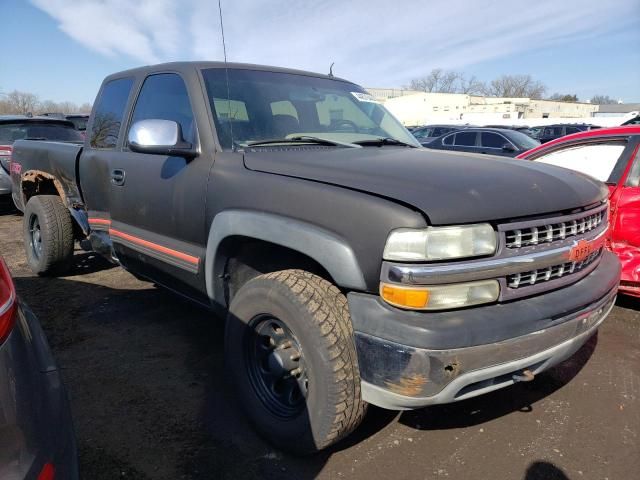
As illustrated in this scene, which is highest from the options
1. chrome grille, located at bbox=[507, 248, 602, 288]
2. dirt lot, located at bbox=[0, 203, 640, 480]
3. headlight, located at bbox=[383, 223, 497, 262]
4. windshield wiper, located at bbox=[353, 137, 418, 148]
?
windshield wiper, located at bbox=[353, 137, 418, 148]

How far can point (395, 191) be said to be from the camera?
1.92 metres

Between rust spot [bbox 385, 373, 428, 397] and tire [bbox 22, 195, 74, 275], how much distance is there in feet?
12.9

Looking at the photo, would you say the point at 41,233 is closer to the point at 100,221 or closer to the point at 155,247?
the point at 100,221

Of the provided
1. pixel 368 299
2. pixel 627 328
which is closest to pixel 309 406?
pixel 368 299

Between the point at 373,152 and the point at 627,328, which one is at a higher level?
the point at 373,152

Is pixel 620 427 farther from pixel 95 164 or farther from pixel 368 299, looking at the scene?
pixel 95 164

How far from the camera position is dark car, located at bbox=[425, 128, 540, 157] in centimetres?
1084

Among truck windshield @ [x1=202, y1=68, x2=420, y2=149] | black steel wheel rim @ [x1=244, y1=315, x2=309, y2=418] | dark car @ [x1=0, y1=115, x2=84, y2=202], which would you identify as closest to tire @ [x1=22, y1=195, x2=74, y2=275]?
truck windshield @ [x1=202, y1=68, x2=420, y2=149]

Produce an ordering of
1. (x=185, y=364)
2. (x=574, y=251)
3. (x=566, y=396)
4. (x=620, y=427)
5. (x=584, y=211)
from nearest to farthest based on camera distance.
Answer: (x=574, y=251) → (x=584, y=211) → (x=620, y=427) → (x=566, y=396) → (x=185, y=364)

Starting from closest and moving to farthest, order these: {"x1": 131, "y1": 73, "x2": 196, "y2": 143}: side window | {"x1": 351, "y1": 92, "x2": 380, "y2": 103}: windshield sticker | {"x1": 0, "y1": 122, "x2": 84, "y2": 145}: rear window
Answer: {"x1": 131, "y1": 73, "x2": 196, "y2": 143}: side window < {"x1": 351, "y1": 92, "x2": 380, "y2": 103}: windshield sticker < {"x1": 0, "y1": 122, "x2": 84, "y2": 145}: rear window

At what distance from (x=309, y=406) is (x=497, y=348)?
85cm

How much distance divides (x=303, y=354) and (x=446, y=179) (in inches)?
39.2

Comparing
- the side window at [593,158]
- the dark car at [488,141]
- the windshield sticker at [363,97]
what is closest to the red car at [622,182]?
the side window at [593,158]

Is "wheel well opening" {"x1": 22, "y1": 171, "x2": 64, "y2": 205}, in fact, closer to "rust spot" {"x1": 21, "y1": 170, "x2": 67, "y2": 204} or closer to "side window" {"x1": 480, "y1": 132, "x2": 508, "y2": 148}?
"rust spot" {"x1": 21, "y1": 170, "x2": 67, "y2": 204}
